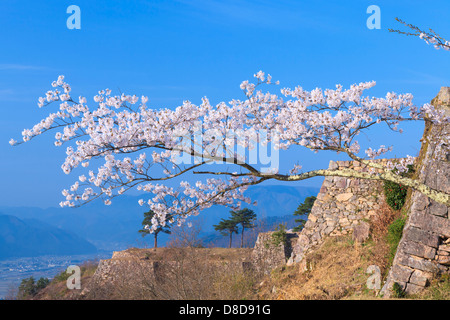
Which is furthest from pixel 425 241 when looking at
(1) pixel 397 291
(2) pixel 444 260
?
(1) pixel 397 291

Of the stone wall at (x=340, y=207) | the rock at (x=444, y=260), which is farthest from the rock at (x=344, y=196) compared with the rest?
the rock at (x=444, y=260)

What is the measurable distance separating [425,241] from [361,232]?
3.73 metres

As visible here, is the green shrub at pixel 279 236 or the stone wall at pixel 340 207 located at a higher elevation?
the stone wall at pixel 340 207

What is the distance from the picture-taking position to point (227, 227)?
3875 cm

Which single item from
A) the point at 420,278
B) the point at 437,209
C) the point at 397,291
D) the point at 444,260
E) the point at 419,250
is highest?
the point at 437,209

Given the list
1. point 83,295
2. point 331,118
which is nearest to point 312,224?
point 331,118

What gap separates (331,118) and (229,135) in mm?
2458

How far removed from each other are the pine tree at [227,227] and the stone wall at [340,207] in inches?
779

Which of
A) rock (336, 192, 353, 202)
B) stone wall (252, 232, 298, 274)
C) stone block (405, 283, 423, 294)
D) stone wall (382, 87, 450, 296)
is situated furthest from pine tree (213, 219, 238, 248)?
stone block (405, 283, 423, 294)

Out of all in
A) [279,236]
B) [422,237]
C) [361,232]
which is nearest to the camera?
[422,237]

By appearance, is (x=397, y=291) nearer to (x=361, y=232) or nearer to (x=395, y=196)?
(x=361, y=232)

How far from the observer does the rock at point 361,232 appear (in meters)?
16.2

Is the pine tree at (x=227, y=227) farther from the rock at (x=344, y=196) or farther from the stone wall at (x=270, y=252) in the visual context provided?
the rock at (x=344, y=196)

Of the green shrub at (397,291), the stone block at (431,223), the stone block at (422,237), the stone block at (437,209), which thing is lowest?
the green shrub at (397,291)
